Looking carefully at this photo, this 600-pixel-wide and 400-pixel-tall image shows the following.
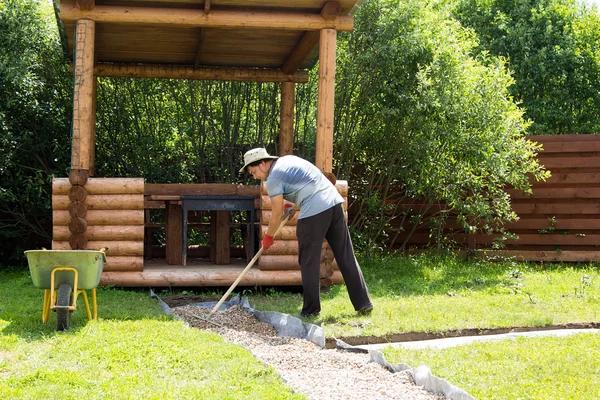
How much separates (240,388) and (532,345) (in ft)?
7.32

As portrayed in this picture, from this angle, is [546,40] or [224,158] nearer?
[224,158]

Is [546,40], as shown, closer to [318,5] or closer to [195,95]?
[195,95]

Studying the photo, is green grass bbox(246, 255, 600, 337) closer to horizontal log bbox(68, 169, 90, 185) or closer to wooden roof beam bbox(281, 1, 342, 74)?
horizontal log bbox(68, 169, 90, 185)

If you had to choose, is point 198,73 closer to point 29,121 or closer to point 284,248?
point 29,121

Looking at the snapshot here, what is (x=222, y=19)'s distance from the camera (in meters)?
8.23

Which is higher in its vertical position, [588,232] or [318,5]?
[318,5]

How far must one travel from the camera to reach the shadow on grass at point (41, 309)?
18.8 ft

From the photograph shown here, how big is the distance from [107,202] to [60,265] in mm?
2497

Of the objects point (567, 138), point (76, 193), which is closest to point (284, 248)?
point (76, 193)

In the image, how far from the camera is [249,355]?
4941 millimetres

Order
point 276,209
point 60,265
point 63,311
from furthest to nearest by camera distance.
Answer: point 276,209 < point 60,265 < point 63,311

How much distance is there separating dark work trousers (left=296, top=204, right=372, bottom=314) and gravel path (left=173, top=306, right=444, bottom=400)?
23.5 inches

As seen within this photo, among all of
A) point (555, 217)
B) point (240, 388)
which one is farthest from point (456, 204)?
point (240, 388)

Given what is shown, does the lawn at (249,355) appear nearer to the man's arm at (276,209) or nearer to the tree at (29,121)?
the man's arm at (276,209)
